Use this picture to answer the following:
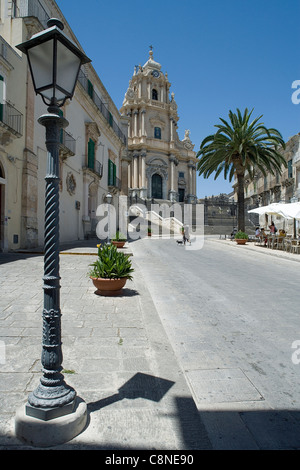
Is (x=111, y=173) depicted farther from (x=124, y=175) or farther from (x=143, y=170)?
(x=143, y=170)

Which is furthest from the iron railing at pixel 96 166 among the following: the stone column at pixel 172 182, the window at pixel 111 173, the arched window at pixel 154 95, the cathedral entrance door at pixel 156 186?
the arched window at pixel 154 95

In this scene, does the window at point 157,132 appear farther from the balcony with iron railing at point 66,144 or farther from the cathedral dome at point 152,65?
the balcony with iron railing at point 66,144

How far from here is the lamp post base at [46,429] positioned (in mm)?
1988

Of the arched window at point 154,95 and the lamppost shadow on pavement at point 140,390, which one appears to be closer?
the lamppost shadow on pavement at point 140,390

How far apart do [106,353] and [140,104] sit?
158ft

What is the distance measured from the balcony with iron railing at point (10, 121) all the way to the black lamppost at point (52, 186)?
10.8 metres

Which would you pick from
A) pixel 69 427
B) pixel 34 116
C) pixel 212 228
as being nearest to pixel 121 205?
pixel 212 228

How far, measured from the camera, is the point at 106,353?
3371mm

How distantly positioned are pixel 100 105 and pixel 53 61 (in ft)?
81.4

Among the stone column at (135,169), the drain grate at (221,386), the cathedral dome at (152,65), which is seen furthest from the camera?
the cathedral dome at (152,65)

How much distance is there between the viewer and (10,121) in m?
12.6

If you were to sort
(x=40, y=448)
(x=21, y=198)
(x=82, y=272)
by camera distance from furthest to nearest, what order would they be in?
(x=21, y=198)
(x=82, y=272)
(x=40, y=448)

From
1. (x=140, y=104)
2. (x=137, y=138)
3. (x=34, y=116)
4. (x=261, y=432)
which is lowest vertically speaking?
(x=261, y=432)

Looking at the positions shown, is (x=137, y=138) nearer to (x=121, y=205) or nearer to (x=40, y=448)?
(x=121, y=205)
